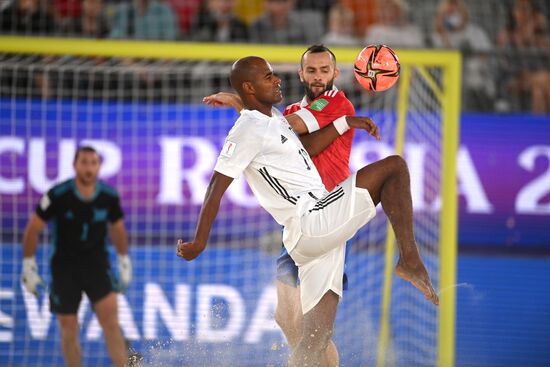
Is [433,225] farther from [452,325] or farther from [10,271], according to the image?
[10,271]

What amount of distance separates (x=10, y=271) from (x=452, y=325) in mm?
4641

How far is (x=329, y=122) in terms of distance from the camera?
6383mm

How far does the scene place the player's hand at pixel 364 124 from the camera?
607 cm

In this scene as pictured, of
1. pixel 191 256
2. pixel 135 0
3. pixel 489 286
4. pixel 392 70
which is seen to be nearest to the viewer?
pixel 191 256

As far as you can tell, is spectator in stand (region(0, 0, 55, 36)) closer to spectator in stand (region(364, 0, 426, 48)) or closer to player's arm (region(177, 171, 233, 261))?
spectator in stand (region(364, 0, 426, 48))

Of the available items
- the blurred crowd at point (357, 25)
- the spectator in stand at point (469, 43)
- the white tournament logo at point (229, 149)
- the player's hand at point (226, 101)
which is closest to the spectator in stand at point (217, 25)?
the blurred crowd at point (357, 25)

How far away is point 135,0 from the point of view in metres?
11.9

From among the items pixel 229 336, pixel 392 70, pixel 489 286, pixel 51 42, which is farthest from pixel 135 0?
pixel 392 70

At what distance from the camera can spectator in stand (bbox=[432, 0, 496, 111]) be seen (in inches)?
466

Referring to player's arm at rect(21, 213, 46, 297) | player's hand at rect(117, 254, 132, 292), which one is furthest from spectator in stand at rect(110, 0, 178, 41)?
player's hand at rect(117, 254, 132, 292)

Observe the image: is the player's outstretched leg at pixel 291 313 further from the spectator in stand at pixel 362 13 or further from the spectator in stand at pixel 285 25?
the spectator in stand at pixel 362 13

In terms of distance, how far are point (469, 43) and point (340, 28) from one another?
5.62 ft

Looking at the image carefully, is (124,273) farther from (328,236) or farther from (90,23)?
(328,236)

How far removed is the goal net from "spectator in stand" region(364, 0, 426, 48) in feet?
5.12
